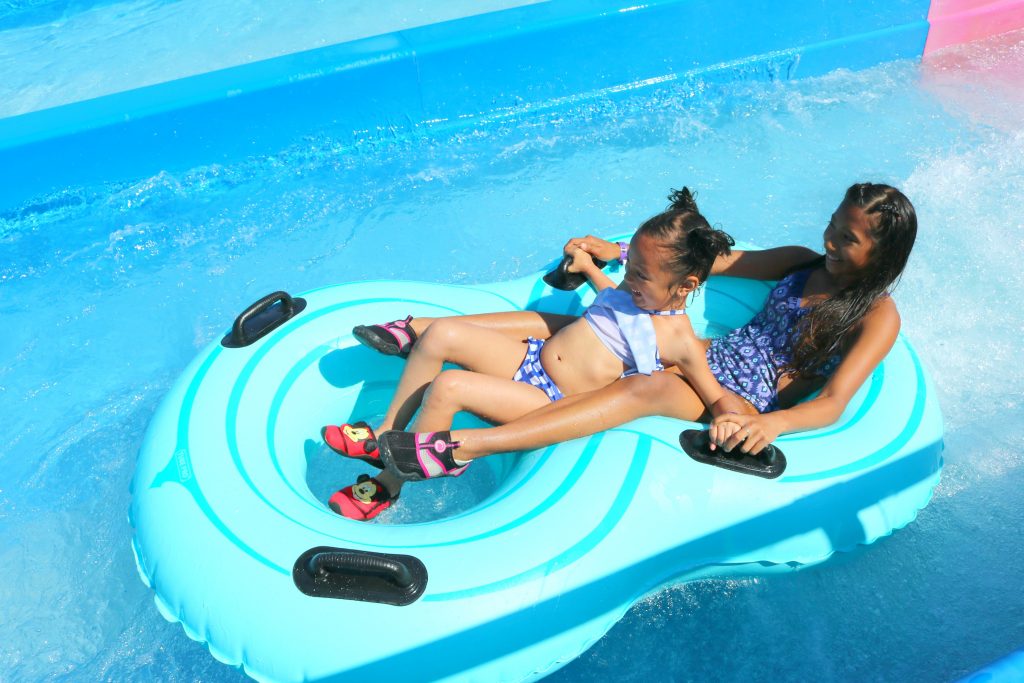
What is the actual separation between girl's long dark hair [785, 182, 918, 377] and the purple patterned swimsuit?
0.13 ft

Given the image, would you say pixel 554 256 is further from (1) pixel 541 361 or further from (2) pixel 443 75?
(1) pixel 541 361

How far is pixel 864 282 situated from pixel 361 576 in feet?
4.79

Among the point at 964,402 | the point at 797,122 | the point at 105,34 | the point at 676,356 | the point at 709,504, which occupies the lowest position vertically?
the point at 964,402

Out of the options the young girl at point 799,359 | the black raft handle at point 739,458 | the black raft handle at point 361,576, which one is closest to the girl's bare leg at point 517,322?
the young girl at point 799,359

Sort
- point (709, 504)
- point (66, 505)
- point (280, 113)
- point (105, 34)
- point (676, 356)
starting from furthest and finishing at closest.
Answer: point (105, 34) → point (280, 113) → point (66, 505) → point (676, 356) → point (709, 504)

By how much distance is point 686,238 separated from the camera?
206cm

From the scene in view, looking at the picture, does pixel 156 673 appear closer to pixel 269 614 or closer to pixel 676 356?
pixel 269 614

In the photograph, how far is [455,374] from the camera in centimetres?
218

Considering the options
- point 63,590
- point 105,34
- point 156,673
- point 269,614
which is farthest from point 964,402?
point 105,34

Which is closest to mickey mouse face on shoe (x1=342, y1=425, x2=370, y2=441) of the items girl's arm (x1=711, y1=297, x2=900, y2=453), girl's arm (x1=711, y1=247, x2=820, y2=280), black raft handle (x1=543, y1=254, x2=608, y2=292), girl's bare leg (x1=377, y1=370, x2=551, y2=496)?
girl's bare leg (x1=377, y1=370, x2=551, y2=496)

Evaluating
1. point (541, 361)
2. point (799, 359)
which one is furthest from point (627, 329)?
point (799, 359)

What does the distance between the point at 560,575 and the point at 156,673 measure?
47.3 inches

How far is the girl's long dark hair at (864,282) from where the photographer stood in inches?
84.4

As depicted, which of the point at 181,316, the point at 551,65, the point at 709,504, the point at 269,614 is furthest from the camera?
the point at 551,65
